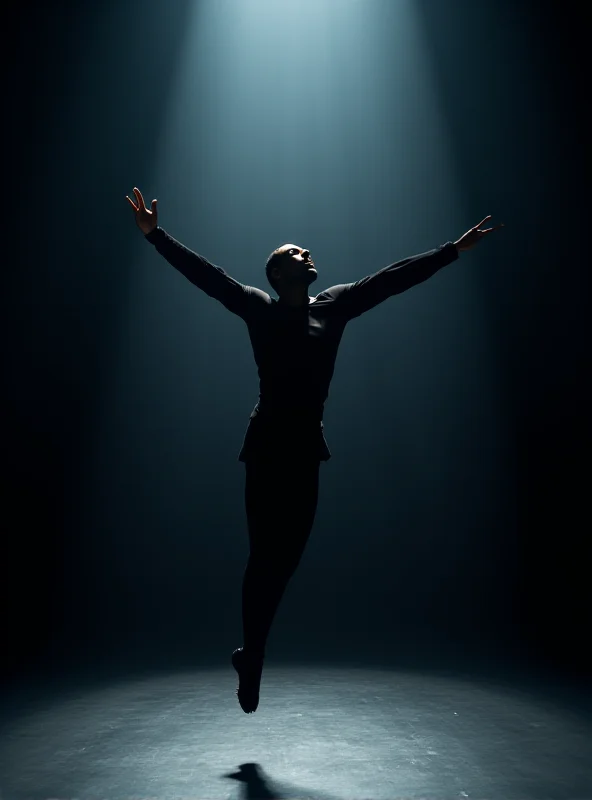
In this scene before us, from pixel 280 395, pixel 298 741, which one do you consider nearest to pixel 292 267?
pixel 280 395

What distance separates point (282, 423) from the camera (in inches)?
102

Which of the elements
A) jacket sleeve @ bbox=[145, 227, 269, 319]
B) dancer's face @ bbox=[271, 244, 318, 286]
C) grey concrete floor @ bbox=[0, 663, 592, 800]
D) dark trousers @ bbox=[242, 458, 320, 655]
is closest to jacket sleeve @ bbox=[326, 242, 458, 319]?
dancer's face @ bbox=[271, 244, 318, 286]

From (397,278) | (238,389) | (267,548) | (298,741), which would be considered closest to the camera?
(267,548)

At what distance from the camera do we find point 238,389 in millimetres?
5004

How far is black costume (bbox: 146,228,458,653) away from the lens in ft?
8.38

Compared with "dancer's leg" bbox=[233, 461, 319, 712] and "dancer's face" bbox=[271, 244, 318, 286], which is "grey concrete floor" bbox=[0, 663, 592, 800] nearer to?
"dancer's leg" bbox=[233, 461, 319, 712]

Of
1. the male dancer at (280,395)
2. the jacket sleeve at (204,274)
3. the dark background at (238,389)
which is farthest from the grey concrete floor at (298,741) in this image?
the jacket sleeve at (204,274)

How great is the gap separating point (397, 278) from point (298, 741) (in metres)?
1.62

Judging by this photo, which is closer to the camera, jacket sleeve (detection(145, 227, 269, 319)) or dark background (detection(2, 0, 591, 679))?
jacket sleeve (detection(145, 227, 269, 319))

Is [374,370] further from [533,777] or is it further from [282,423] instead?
[533,777]

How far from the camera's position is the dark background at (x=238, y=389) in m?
4.82

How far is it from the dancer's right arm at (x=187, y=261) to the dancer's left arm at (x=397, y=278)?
35 cm

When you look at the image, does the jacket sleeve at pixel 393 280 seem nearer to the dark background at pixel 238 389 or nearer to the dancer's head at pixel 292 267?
the dancer's head at pixel 292 267

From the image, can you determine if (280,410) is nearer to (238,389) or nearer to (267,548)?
(267,548)
